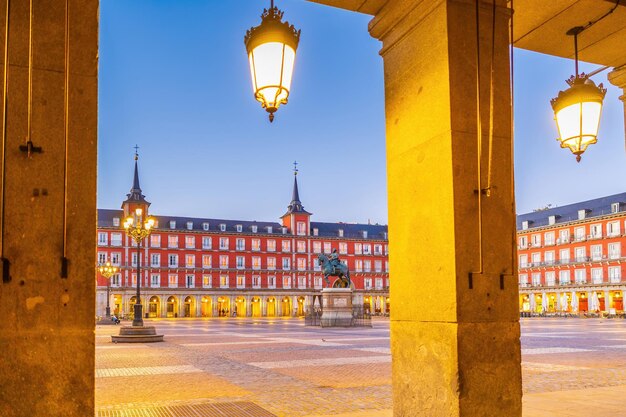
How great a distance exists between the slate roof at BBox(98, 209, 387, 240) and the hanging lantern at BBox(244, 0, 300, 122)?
7176 cm

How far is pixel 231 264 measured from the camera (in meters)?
78.7

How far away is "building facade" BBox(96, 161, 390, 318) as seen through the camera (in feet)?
235

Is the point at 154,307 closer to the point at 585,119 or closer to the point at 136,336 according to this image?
the point at 136,336

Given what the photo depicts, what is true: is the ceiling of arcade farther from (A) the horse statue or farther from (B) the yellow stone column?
(A) the horse statue

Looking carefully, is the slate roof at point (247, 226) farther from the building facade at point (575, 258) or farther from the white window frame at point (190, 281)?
the building facade at point (575, 258)

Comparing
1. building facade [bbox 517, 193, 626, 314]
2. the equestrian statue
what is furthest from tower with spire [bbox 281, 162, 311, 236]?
the equestrian statue

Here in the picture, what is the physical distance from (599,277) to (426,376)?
68.6 m

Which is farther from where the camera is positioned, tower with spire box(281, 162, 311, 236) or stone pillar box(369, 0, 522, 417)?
tower with spire box(281, 162, 311, 236)

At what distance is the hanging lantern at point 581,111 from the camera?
5406mm

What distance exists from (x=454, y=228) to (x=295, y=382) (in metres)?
7.23

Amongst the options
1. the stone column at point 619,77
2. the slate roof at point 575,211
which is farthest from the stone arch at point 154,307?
the stone column at point 619,77

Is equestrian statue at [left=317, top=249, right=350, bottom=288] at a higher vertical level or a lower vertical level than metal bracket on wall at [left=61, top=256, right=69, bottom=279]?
lower

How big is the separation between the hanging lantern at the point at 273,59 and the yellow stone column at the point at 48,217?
45.1 inches

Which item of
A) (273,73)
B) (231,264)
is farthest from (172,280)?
(273,73)
